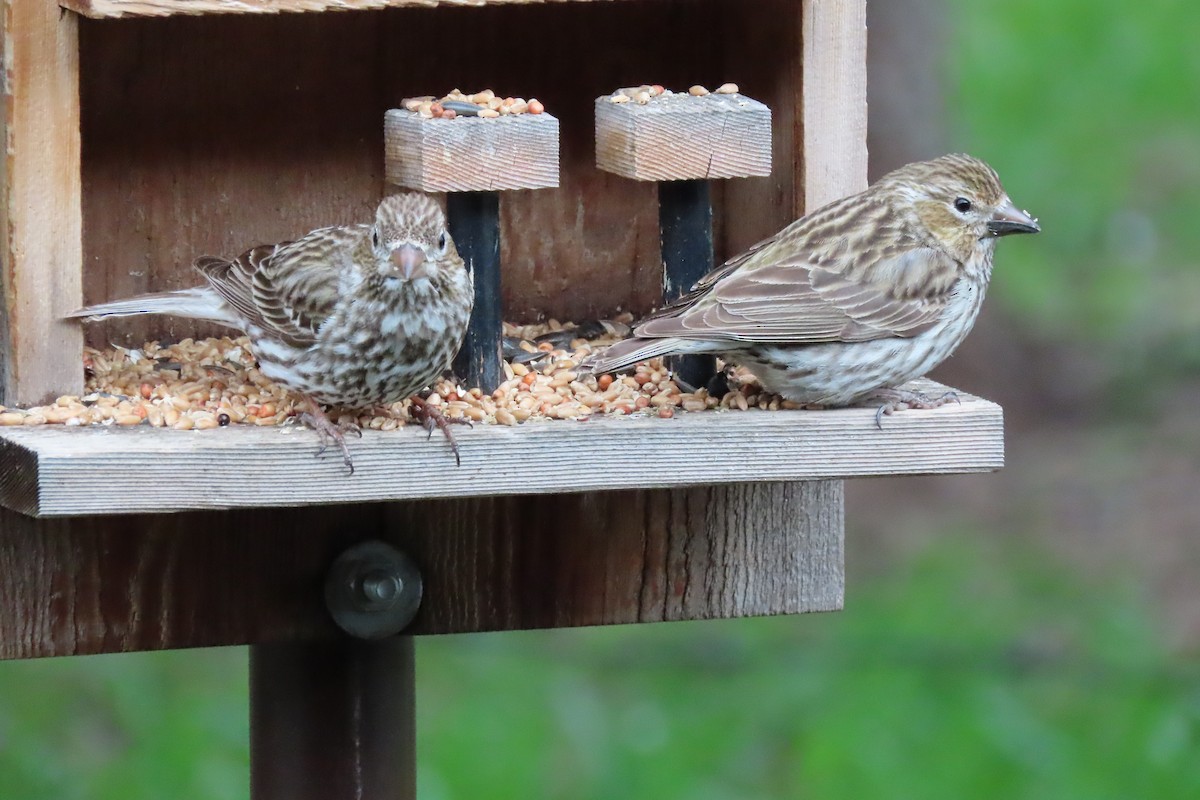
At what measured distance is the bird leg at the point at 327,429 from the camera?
4164 mm

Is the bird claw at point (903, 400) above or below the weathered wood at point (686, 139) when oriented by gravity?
below

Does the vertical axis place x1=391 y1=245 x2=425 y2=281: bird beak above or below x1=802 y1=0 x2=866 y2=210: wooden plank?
below

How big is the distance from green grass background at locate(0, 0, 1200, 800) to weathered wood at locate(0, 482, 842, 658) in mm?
2121

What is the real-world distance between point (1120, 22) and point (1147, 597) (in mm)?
3597

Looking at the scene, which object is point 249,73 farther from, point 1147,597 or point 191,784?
point 1147,597

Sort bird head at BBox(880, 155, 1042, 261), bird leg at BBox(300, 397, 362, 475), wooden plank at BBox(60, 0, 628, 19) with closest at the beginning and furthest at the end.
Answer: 1. bird leg at BBox(300, 397, 362, 475)
2. wooden plank at BBox(60, 0, 628, 19)
3. bird head at BBox(880, 155, 1042, 261)

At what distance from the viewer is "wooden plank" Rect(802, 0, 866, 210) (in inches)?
207

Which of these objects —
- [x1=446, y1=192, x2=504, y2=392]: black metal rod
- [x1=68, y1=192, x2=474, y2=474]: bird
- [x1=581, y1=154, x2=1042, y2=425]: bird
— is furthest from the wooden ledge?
[x1=446, y1=192, x2=504, y2=392]: black metal rod

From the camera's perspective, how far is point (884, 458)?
450 centimetres

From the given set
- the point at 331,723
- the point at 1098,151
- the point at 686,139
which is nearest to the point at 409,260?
the point at 686,139

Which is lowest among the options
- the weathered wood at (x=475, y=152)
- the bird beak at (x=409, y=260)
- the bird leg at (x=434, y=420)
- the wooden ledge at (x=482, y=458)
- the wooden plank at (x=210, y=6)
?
the wooden ledge at (x=482, y=458)

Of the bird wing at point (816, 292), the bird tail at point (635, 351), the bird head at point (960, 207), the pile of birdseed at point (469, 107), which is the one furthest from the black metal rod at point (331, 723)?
the bird head at point (960, 207)

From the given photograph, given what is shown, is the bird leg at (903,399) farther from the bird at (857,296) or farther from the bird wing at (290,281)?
the bird wing at (290,281)

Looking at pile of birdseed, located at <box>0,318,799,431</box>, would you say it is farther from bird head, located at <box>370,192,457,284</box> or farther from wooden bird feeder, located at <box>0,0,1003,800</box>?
bird head, located at <box>370,192,457,284</box>
